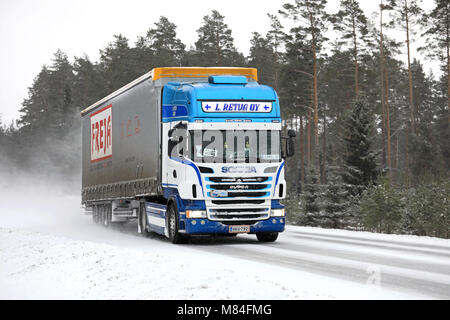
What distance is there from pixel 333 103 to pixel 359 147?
35.6 m

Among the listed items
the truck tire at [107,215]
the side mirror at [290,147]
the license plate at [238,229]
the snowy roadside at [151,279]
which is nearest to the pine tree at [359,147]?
the truck tire at [107,215]

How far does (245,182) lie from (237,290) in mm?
7241

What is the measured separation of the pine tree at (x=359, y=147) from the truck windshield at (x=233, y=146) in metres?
20.8

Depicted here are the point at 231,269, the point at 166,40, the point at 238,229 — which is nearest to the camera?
the point at 231,269

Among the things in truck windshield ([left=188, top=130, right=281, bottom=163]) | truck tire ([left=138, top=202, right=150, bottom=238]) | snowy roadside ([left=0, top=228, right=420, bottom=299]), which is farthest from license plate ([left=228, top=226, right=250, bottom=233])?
truck tire ([left=138, top=202, right=150, bottom=238])

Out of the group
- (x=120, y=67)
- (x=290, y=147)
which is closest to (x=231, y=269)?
(x=290, y=147)

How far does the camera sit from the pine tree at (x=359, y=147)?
35969 mm

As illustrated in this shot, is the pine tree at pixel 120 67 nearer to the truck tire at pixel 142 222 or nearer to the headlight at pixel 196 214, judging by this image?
the truck tire at pixel 142 222

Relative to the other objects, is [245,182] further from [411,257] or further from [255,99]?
[411,257]

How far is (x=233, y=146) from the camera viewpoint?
1534 cm

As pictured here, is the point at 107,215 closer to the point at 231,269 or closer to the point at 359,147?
the point at 231,269

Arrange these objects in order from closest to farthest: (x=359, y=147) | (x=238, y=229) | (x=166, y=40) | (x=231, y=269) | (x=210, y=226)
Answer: (x=231, y=269)
(x=210, y=226)
(x=238, y=229)
(x=359, y=147)
(x=166, y=40)

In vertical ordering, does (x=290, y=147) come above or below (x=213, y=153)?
above

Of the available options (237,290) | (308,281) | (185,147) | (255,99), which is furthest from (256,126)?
(237,290)
